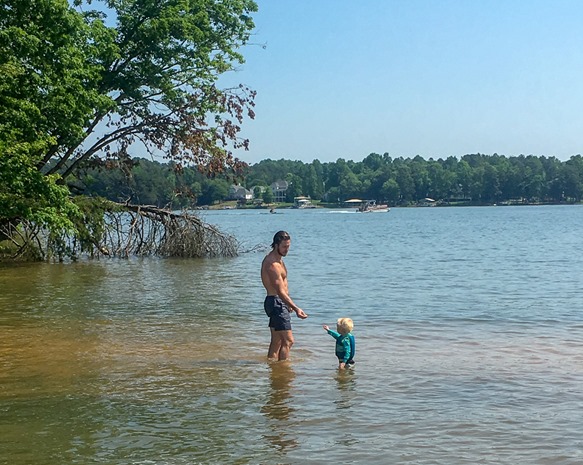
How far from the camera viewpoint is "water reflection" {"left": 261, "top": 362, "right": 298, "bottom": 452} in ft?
25.0

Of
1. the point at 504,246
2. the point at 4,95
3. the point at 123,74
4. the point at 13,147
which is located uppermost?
the point at 123,74

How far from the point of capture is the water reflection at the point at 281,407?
762 centimetres

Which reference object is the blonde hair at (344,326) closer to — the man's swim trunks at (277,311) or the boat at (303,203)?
the man's swim trunks at (277,311)

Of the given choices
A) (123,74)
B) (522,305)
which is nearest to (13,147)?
(123,74)

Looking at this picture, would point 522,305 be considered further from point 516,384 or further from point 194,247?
point 194,247

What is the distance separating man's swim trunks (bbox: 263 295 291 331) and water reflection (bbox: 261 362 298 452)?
65 cm

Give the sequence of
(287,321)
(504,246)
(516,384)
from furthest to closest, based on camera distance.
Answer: (504,246) < (287,321) < (516,384)

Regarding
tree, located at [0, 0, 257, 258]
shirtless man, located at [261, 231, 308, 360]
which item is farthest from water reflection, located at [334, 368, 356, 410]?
tree, located at [0, 0, 257, 258]

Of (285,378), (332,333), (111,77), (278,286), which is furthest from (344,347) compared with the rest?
(111,77)

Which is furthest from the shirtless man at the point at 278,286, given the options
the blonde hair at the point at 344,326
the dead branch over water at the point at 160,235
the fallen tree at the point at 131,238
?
the dead branch over water at the point at 160,235

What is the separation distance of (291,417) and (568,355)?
579cm

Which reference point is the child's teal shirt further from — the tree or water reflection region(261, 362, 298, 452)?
the tree

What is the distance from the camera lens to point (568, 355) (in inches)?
485

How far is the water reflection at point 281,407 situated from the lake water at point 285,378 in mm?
34
